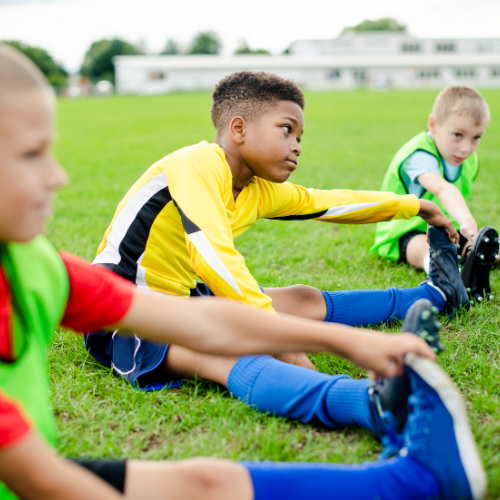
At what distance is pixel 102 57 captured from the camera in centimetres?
7600

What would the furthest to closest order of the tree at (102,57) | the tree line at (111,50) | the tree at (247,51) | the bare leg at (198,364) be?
the tree at (247,51) < the tree at (102,57) < the tree line at (111,50) < the bare leg at (198,364)

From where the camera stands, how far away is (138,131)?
1480 centimetres

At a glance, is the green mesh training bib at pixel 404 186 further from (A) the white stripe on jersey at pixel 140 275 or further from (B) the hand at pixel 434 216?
(A) the white stripe on jersey at pixel 140 275

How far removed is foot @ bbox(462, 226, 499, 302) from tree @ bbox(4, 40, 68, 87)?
69059mm

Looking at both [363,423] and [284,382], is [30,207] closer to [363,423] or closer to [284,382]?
[284,382]

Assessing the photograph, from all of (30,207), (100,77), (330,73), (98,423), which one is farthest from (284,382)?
(100,77)

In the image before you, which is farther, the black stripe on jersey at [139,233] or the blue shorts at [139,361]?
the black stripe on jersey at [139,233]

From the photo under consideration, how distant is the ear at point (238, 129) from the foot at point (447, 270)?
41.8 inches

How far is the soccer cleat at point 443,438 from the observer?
3.98ft

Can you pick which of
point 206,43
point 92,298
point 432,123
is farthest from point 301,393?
point 206,43

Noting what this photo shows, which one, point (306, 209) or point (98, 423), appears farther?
point (306, 209)

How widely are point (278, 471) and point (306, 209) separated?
1495 mm

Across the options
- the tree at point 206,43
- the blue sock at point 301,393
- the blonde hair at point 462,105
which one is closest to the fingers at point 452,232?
the blonde hair at point 462,105

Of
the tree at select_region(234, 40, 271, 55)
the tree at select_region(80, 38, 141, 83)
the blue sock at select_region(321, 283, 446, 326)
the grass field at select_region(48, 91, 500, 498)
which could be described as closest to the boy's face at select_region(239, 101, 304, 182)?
the blue sock at select_region(321, 283, 446, 326)
